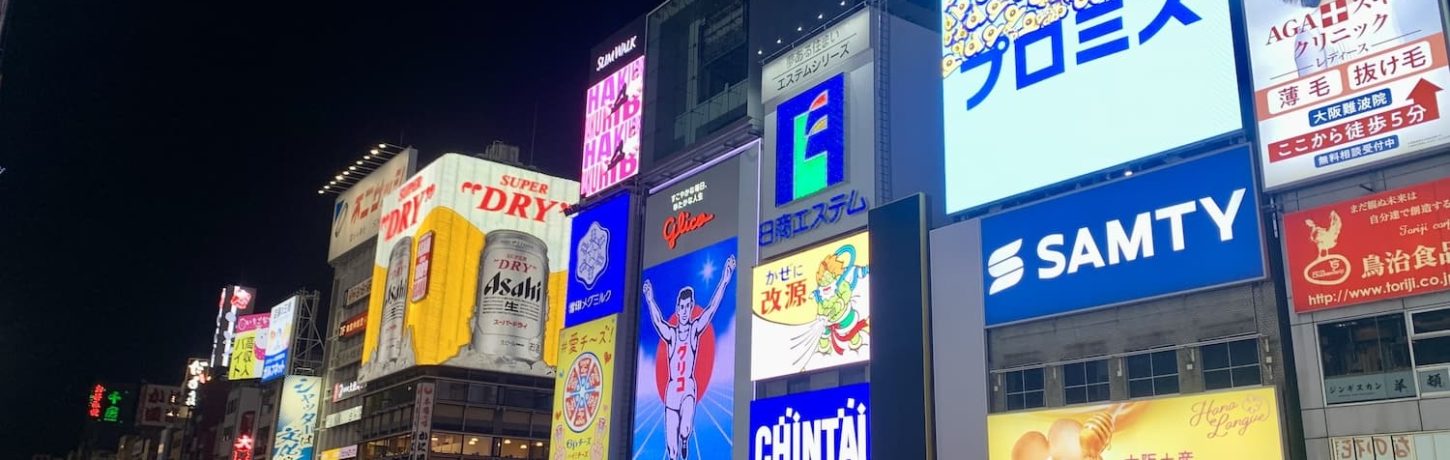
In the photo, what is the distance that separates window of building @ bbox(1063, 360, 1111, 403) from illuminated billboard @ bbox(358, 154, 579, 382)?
40.4 meters

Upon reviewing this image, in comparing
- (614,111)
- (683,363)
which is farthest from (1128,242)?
(614,111)

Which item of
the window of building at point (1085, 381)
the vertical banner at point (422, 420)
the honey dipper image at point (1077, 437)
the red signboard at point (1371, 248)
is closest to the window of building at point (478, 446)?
the vertical banner at point (422, 420)

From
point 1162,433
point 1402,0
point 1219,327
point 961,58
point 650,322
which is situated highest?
point 961,58

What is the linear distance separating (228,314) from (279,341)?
14.5 metres

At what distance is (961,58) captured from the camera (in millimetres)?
26250

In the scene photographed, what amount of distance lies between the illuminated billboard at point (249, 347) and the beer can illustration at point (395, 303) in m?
24.7

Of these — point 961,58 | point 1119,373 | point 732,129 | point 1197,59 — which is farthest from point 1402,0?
point 732,129

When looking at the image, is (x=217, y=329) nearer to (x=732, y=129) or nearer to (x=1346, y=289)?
(x=732, y=129)

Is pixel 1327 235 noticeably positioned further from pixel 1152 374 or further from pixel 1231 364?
pixel 1152 374

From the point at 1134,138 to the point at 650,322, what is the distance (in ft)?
57.9

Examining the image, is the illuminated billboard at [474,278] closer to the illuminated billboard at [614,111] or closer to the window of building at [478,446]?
the window of building at [478,446]

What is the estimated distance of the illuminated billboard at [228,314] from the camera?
293 ft

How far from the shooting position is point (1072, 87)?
23.2m

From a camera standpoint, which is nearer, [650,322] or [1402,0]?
[1402,0]
